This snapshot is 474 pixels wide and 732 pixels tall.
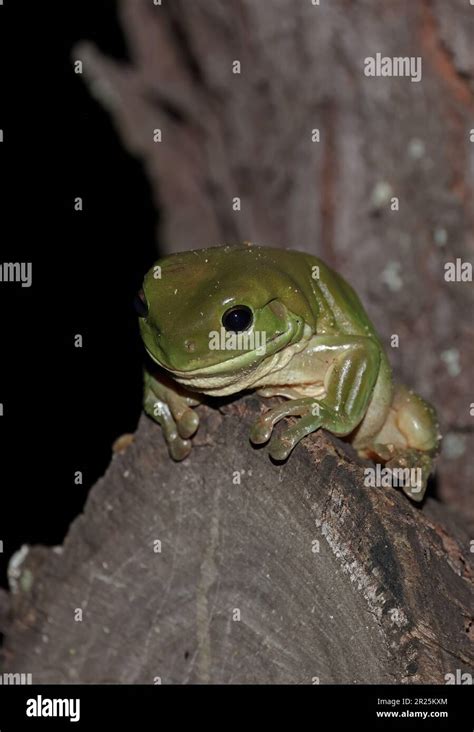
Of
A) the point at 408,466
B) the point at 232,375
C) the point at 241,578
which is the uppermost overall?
the point at 232,375

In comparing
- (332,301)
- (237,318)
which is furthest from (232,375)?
(332,301)

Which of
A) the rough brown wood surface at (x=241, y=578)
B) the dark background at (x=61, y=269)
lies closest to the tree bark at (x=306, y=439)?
the rough brown wood surface at (x=241, y=578)

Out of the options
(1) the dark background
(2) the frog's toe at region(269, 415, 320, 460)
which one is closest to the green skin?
(2) the frog's toe at region(269, 415, 320, 460)

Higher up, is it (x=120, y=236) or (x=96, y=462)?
(x=120, y=236)

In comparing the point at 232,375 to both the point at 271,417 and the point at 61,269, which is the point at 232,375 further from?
the point at 61,269

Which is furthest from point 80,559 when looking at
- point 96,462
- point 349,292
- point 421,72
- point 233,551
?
point 96,462

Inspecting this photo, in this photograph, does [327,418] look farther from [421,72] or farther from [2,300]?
[2,300]
